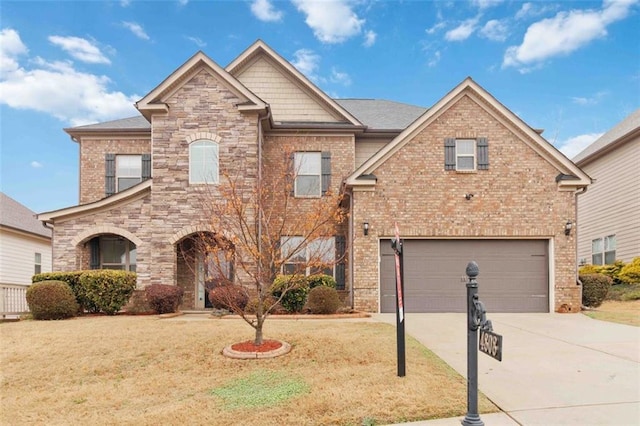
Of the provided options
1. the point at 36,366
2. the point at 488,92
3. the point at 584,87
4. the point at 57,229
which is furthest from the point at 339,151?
the point at 584,87

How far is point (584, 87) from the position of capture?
2375 cm

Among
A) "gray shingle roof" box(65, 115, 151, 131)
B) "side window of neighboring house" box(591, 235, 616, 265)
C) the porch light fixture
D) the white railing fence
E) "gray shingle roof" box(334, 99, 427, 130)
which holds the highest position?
"gray shingle roof" box(334, 99, 427, 130)

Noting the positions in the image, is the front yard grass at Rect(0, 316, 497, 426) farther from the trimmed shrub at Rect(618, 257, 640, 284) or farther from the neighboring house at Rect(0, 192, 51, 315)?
the trimmed shrub at Rect(618, 257, 640, 284)

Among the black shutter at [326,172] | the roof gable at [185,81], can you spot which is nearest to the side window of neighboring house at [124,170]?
the roof gable at [185,81]

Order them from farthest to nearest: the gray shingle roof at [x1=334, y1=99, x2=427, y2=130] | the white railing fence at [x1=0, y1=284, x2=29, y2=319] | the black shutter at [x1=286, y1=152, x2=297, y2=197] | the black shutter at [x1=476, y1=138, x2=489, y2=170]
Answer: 1. the gray shingle roof at [x1=334, y1=99, x2=427, y2=130]
2. the black shutter at [x1=286, y1=152, x2=297, y2=197]
3. the black shutter at [x1=476, y1=138, x2=489, y2=170]
4. the white railing fence at [x1=0, y1=284, x2=29, y2=319]

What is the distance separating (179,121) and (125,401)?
34.7 feet

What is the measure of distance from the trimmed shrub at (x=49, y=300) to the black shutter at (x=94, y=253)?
2717 mm

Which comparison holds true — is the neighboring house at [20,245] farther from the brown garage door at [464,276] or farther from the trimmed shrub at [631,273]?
the trimmed shrub at [631,273]

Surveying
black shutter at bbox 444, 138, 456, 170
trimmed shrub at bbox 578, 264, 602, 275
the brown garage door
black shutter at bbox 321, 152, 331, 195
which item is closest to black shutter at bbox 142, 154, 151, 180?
black shutter at bbox 321, 152, 331, 195

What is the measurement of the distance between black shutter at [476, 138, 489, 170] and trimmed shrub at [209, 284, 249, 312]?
8420 mm

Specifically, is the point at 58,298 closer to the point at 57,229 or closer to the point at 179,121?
the point at 57,229

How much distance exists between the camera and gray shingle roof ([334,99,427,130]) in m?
17.4

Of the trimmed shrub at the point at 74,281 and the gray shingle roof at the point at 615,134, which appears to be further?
the gray shingle roof at the point at 615,134

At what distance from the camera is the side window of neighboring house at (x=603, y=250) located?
20.0m
